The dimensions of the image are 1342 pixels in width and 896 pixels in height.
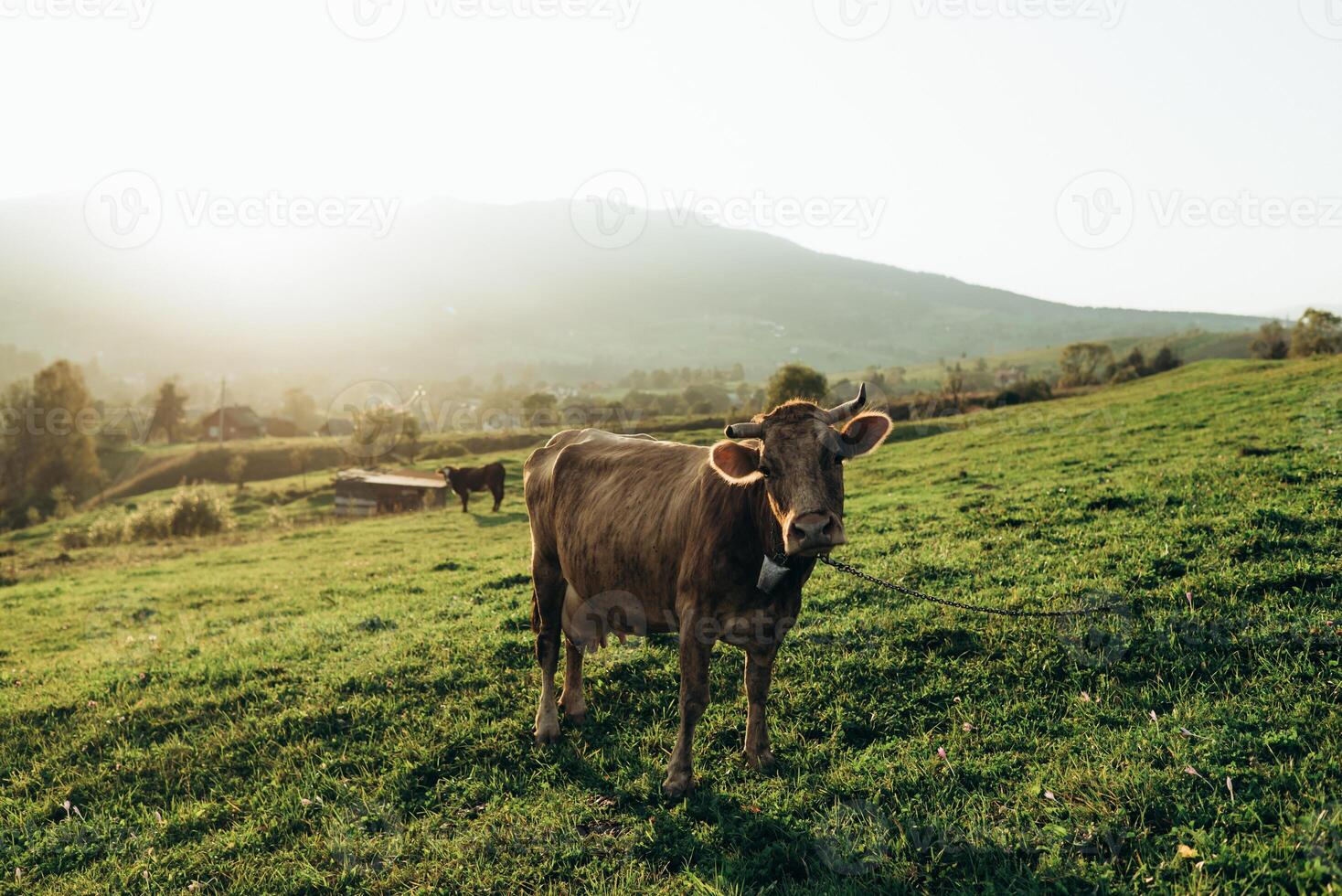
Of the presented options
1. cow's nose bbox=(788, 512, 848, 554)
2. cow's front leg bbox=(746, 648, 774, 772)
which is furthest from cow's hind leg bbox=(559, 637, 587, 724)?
cow's nose bbox=(788, 512, 848, 554)

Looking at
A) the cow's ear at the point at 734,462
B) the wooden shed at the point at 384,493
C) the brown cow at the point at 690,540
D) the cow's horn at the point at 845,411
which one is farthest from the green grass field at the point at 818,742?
the wooden shed at the point at 384,493

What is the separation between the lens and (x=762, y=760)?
19.1 feet

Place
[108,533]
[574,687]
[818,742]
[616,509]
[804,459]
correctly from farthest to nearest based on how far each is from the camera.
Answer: [108,533] < [574,687] < [616,509] < [818,742] < [804,459]

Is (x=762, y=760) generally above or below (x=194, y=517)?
above

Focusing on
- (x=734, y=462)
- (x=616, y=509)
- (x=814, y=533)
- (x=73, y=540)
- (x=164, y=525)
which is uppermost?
(x=734, y=462)

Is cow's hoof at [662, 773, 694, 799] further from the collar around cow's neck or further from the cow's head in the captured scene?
the cow's head

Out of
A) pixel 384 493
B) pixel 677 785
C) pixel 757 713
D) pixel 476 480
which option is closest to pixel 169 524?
pixel 384 493

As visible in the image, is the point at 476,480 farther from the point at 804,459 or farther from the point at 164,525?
the point at 804,459

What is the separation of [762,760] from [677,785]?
0.73 m

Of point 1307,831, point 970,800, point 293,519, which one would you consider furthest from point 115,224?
point 1307,831

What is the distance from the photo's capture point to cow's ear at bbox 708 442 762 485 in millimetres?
5117

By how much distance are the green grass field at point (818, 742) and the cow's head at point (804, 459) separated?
7.36 feet

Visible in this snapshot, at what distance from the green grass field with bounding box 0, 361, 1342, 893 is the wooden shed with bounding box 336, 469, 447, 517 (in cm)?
2644

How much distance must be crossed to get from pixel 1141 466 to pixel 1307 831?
43.3 ft
